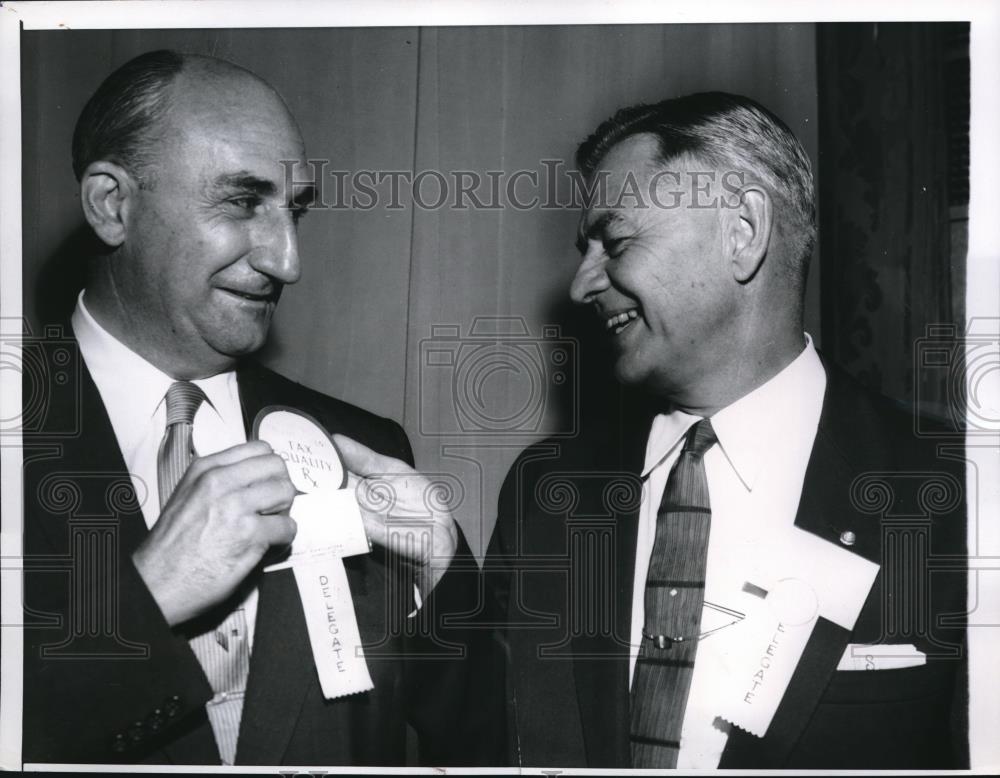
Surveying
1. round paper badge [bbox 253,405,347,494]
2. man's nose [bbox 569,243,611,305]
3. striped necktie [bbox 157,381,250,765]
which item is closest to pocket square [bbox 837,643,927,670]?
man's nose [bbox 569,243,611,305]

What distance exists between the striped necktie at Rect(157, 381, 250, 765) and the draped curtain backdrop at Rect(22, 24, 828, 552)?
0.27 meters

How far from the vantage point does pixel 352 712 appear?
2.14 meters

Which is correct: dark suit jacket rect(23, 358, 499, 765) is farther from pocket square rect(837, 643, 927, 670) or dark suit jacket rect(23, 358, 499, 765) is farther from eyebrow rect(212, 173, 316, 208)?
pocket square rect(837, 643, 927, 670)

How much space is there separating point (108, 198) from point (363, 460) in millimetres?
770

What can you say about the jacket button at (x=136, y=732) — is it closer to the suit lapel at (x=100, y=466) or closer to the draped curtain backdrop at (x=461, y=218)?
the suit lapel at (x=100, y=466)

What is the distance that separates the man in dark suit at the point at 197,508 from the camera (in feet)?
6.86

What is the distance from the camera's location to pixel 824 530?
212 centimetres

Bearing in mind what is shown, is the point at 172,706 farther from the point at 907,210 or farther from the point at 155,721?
the point at 907,210

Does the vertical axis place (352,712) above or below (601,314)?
below

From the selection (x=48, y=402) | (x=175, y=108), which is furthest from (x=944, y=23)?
(x=48, y=402)

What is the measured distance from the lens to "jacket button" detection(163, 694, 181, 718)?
2082 millimetres

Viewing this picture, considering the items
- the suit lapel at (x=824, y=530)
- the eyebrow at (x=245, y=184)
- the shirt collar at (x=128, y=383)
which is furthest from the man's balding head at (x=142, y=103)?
the suit lapel at (x=824, y=530)

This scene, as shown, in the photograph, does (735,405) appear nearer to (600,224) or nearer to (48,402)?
(600,224)

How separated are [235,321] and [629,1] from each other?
108cm
